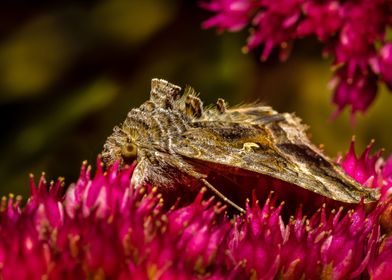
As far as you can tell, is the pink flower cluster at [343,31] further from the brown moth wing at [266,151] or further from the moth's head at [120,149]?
the moth's head at [120,149]

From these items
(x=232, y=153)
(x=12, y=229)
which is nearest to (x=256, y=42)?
(x=232, y=153)

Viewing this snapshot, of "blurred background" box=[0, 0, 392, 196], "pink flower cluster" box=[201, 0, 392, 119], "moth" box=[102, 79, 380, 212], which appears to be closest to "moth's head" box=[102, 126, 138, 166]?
"moth" box=[102, 79, 380, 212]

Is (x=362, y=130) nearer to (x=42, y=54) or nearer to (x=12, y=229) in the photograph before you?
(x=42, y=54)

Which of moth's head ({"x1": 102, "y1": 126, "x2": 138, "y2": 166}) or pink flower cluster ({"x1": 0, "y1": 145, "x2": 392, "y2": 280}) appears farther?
moth's head ({"x1": 102, "y1": 126, "x2": 138, "y2": 166})

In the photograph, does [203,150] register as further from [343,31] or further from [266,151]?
[343,31]

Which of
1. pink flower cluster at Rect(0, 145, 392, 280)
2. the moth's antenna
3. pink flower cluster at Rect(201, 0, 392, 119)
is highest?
pink flower cluster at Rect(201, 0, 392, 119)

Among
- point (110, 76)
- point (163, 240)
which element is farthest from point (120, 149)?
point (110, 76)

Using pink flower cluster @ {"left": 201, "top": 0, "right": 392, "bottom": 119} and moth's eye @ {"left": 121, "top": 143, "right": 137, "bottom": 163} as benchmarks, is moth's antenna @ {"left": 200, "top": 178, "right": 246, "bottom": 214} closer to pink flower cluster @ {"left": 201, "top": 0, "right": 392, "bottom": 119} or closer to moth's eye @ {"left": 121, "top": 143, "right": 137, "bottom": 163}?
moth's eye @ {"left": 121, "top": 143, "right": 137, "bottom": 163}
